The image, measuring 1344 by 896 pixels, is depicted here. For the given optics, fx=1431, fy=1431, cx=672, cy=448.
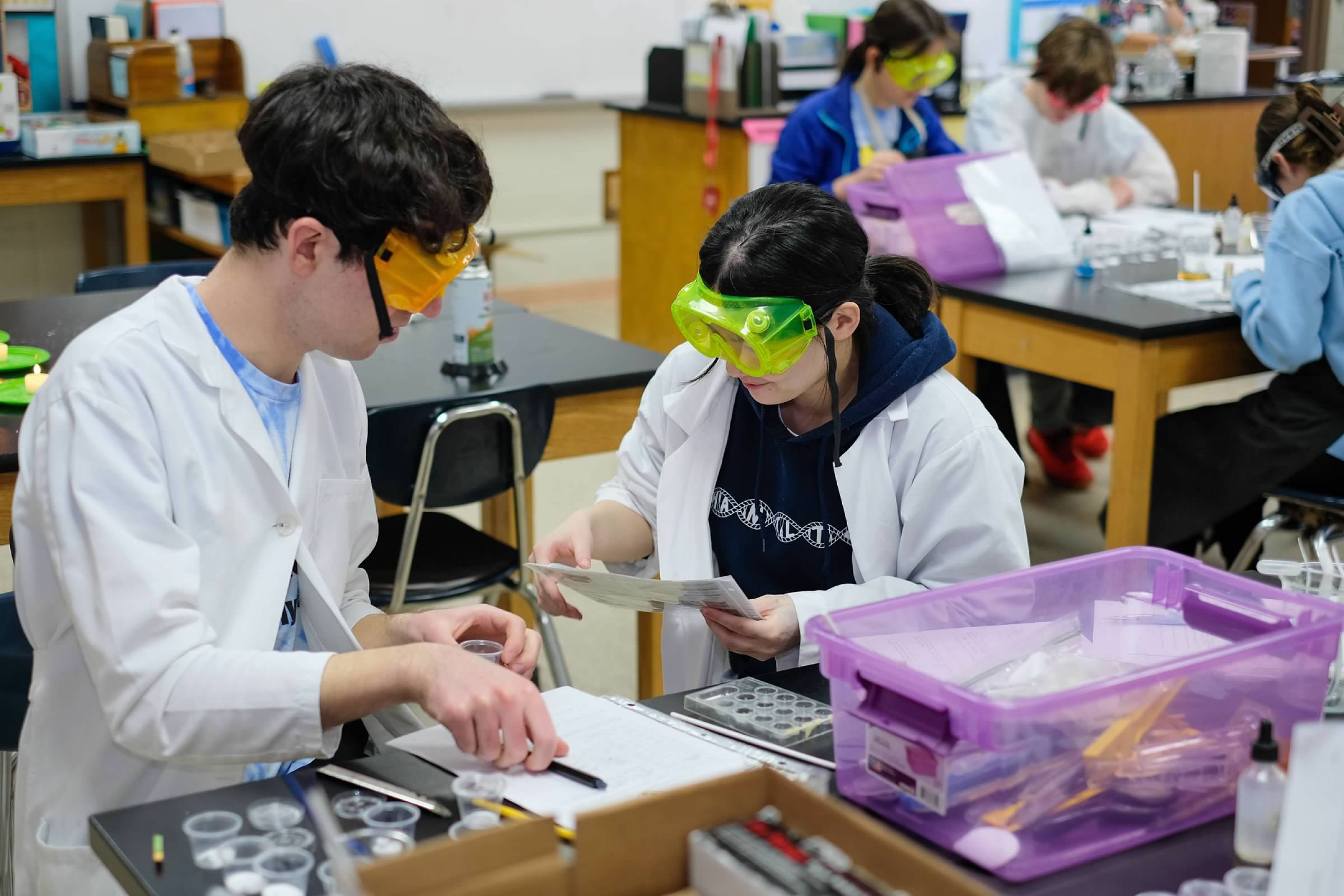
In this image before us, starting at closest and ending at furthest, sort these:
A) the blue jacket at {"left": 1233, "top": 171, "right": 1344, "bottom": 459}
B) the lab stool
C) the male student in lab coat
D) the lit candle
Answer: the male student in lab coat → the lit candle → the blue jacket at {"left": 1233, "top": 171, "right": 1344, "bottom": 459} → the lab stool

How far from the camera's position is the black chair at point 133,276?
3.39m

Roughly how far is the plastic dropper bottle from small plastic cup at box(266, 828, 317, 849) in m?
0.77

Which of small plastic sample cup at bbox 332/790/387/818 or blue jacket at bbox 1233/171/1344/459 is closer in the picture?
small plastic sample cup at bbox 332/790/387/818

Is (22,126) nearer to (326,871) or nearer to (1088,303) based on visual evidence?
(1088,303)

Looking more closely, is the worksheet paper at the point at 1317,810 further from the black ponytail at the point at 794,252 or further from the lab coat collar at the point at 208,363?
the lab coat collar at the point at 208,363

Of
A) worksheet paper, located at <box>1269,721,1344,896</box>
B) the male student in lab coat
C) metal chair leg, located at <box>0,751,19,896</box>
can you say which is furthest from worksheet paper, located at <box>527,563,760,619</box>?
metal chair leg, located at <box>0,751,19,896</box>

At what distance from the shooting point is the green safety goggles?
67.4 inches

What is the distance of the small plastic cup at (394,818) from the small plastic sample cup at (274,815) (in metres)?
0.06

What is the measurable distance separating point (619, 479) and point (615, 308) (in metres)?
4.74

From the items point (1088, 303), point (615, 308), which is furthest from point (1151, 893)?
point (615, 308)

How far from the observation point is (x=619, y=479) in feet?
6.91

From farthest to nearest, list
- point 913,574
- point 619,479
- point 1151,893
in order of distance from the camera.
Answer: point 619,479 → point 913,574 → point 1151,893

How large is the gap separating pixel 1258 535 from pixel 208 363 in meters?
2.42

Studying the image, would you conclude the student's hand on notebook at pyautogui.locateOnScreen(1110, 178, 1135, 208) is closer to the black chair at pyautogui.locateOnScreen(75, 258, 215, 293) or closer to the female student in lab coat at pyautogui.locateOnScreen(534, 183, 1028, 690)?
the black chair at pyautogui.locateOnScreen(75, 258, 215, 293)
